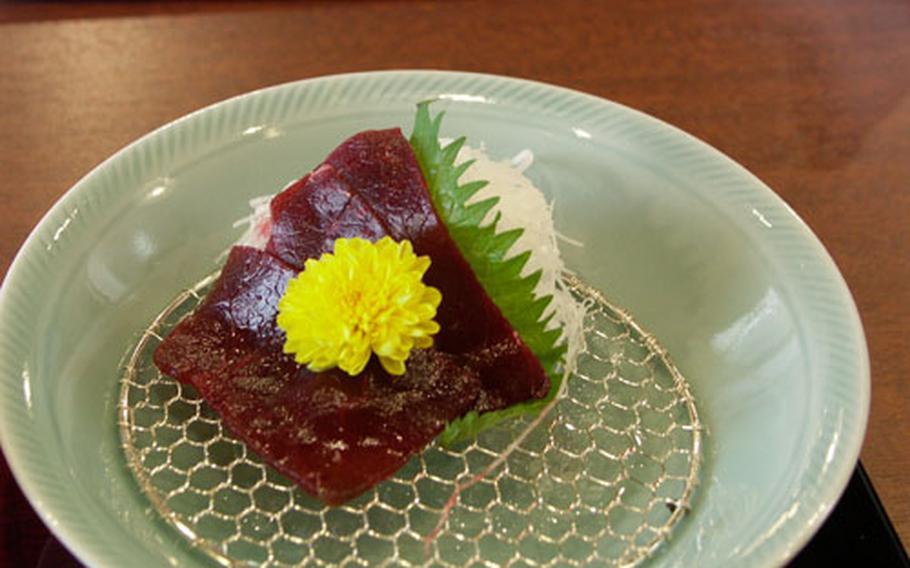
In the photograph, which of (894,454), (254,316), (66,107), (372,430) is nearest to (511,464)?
(372,430)

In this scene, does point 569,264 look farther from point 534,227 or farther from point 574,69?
point 574,69

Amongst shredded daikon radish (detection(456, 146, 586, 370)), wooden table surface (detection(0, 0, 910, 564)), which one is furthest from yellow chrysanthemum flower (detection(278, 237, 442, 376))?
wooden table surface (detection(0, 0, 910, 564))

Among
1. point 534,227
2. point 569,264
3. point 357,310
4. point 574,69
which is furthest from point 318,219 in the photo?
point 574,69

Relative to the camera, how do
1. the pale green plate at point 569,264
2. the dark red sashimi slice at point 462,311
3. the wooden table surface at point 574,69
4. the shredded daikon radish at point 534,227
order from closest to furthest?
the pale green plate at point 569,264 → the dark red sashimi slice at point 462,311 → the shredded daikon radish at point 534,227 → the wooden table surface at point 574,69

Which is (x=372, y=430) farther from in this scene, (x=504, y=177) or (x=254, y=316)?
(x=504, y=177)

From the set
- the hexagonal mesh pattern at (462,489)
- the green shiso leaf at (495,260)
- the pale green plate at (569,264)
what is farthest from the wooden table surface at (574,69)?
the green shiso leaf at (495,260)

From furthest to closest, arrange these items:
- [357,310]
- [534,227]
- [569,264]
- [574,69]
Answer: [574,69] → [569,264] → [534,227] → [357,310]

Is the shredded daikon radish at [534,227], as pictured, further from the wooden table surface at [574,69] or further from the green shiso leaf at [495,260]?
the wooden table surface at [574,69]
